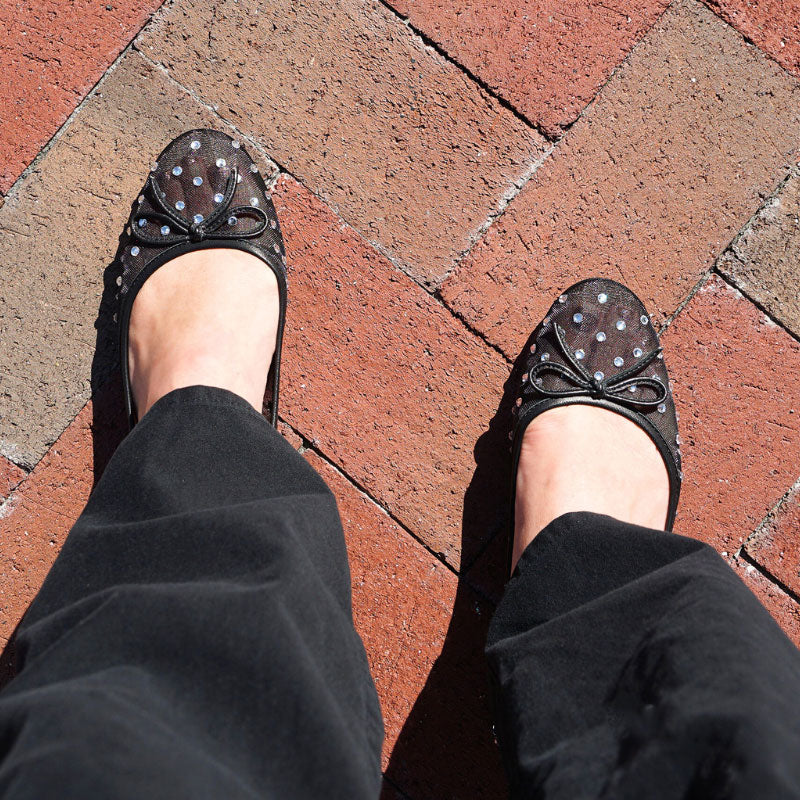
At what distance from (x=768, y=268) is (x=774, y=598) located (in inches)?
36.2

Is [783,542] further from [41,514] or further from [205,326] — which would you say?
[41,514]

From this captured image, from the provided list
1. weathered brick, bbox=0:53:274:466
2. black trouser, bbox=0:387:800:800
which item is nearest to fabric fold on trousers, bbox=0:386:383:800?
black trouser, bbox=0:387:800:800

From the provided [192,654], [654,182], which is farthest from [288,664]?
[654,182]

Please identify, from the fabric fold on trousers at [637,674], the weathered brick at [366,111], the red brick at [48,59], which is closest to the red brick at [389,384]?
the weathered brick at [366,111]

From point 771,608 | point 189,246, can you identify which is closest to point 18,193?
point 189,246

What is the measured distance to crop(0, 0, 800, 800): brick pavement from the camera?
1.92 metres

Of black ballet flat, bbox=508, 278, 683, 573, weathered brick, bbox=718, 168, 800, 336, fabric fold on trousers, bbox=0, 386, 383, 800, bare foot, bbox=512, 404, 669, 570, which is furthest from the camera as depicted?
weathered brick, bbox=718, 168, 800, 336

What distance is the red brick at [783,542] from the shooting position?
1920 millimetres

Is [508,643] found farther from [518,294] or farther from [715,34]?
[715,34]

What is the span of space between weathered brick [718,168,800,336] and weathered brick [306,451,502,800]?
116 cm

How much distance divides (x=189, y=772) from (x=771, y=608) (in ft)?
5.38

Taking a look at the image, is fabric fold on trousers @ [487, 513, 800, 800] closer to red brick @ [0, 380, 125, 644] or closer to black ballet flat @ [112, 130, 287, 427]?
black ballet flat @ [112, 130, 287, 427]

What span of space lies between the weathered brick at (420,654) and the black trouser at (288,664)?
1.45 ft

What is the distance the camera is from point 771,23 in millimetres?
1941
